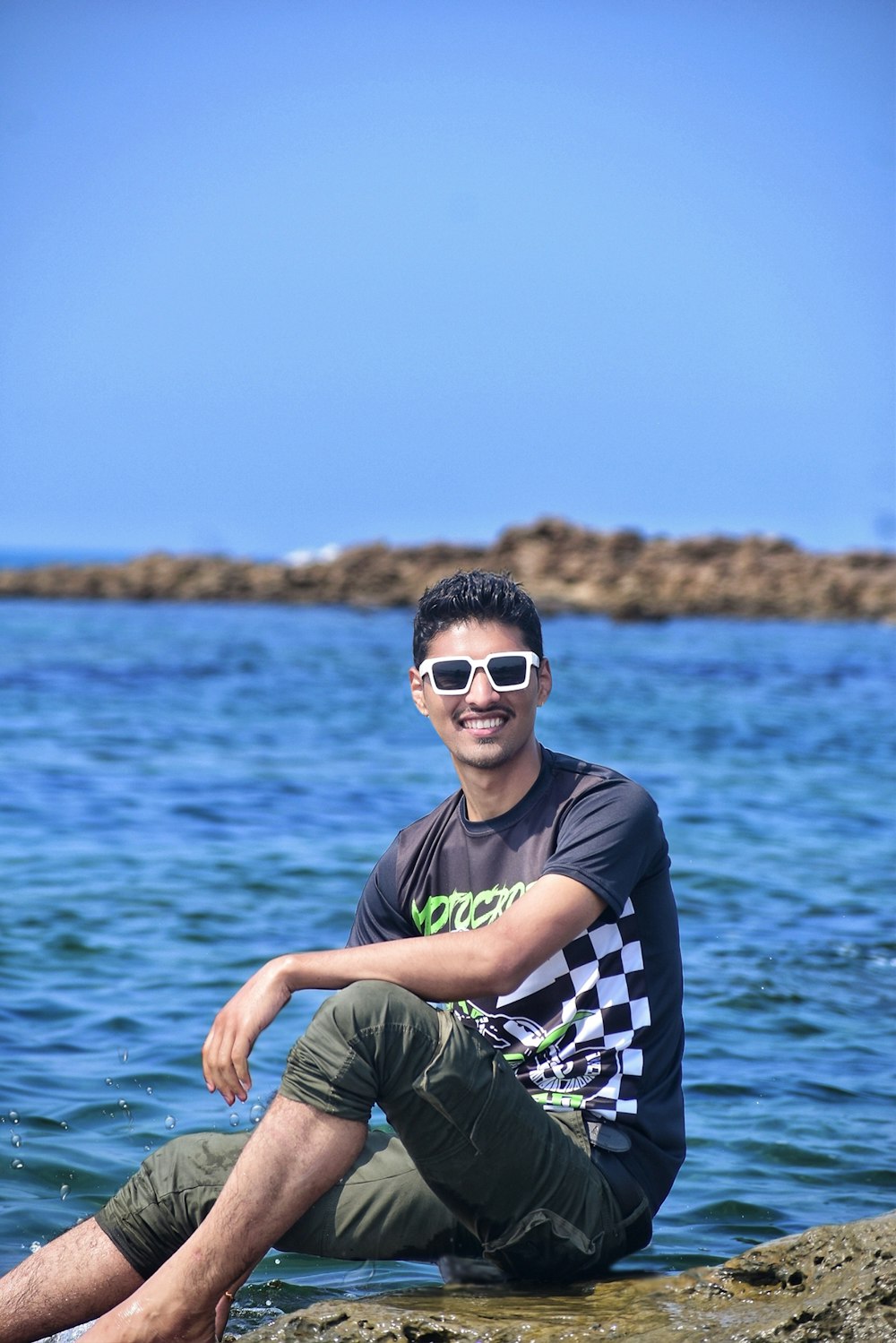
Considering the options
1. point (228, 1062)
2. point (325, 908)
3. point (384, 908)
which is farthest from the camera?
point (325, 908)

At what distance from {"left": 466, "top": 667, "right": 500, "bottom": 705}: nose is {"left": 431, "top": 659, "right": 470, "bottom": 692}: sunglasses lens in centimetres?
2

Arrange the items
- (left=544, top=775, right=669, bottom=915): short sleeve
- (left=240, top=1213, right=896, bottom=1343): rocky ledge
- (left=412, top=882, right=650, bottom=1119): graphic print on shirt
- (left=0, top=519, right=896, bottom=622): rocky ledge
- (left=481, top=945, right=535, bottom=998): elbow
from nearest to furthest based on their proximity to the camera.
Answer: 1. (left=240, top=1213, right=896, bottom=1343): rocky ledge
2. (left=481, top=945, right=535, bottom=998): elbow
3. (left=544, top=775, right=669, bottom=915): short sleeve
4. (left=412, top=882, right=650, bottom=1119): graphic print on shirt
5. (left=0, top=519, right=896, bottom=622): rocky ledge

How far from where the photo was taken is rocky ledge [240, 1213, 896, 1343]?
3.11 metres

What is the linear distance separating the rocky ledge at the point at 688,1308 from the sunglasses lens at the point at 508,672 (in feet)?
4.72

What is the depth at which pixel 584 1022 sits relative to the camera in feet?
11.8

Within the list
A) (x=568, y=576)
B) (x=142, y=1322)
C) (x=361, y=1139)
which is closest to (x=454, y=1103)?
(x=361, y=1139)

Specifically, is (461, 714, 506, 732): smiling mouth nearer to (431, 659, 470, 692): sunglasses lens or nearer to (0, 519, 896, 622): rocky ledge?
(431, 659, 470, 692): sunglasses lens

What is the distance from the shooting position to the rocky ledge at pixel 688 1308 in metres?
3.11

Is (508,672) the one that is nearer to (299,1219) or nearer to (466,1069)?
(466,1069)

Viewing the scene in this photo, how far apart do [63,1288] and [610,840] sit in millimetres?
1606

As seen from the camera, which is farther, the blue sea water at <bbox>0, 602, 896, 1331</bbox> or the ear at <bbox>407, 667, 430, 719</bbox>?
the blue sea water at <bbox>0, 602, 896, 1331</bbox>

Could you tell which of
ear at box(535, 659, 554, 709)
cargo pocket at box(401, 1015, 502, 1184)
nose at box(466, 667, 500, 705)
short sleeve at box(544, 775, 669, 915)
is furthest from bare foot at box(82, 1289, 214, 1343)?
ear at box(535, 659, 554, 709)

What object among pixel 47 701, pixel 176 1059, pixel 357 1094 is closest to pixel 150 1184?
pixel 357 1094

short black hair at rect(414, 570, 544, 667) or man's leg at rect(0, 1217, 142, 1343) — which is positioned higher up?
Answer: short black hair at rect(414, 570, 544, 667)
